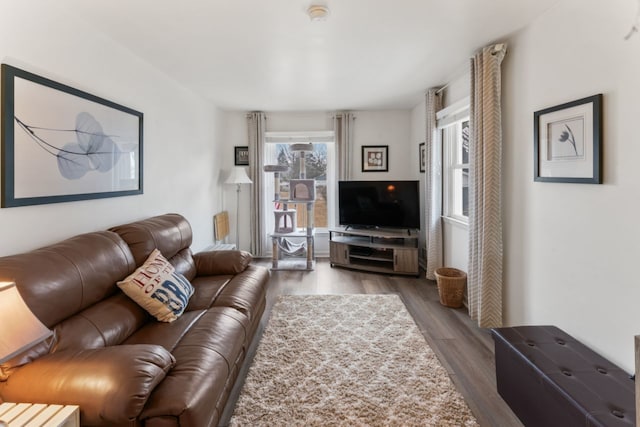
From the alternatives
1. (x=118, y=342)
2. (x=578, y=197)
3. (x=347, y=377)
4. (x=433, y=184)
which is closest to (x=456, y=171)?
(x=433, y=184)

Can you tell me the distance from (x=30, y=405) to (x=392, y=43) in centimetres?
296

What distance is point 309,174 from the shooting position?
5.30 m

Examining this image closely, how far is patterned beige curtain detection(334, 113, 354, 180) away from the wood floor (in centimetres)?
148

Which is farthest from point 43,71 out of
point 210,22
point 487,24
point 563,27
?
point 563,27

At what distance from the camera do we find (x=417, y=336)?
8.61ft

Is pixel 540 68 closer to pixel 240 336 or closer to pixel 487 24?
pixel 487 24

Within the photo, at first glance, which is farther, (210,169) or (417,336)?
(210,169)

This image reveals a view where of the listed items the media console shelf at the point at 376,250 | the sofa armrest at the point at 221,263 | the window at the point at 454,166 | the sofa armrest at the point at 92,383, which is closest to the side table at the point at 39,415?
the sofa armrest at the point at 92,383

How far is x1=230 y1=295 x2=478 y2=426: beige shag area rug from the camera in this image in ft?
5.71

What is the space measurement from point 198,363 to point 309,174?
4.06 m

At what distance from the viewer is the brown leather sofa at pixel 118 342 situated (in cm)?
117

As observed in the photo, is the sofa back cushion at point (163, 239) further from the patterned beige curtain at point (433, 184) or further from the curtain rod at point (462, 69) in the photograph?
the curtain rod at point (462, 69)

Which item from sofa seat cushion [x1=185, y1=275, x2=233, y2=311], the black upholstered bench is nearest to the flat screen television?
sofa seat cushion [x1=185, y1=275, x2=233, y2=311]

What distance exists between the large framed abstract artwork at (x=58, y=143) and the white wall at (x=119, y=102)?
0.07 meters
